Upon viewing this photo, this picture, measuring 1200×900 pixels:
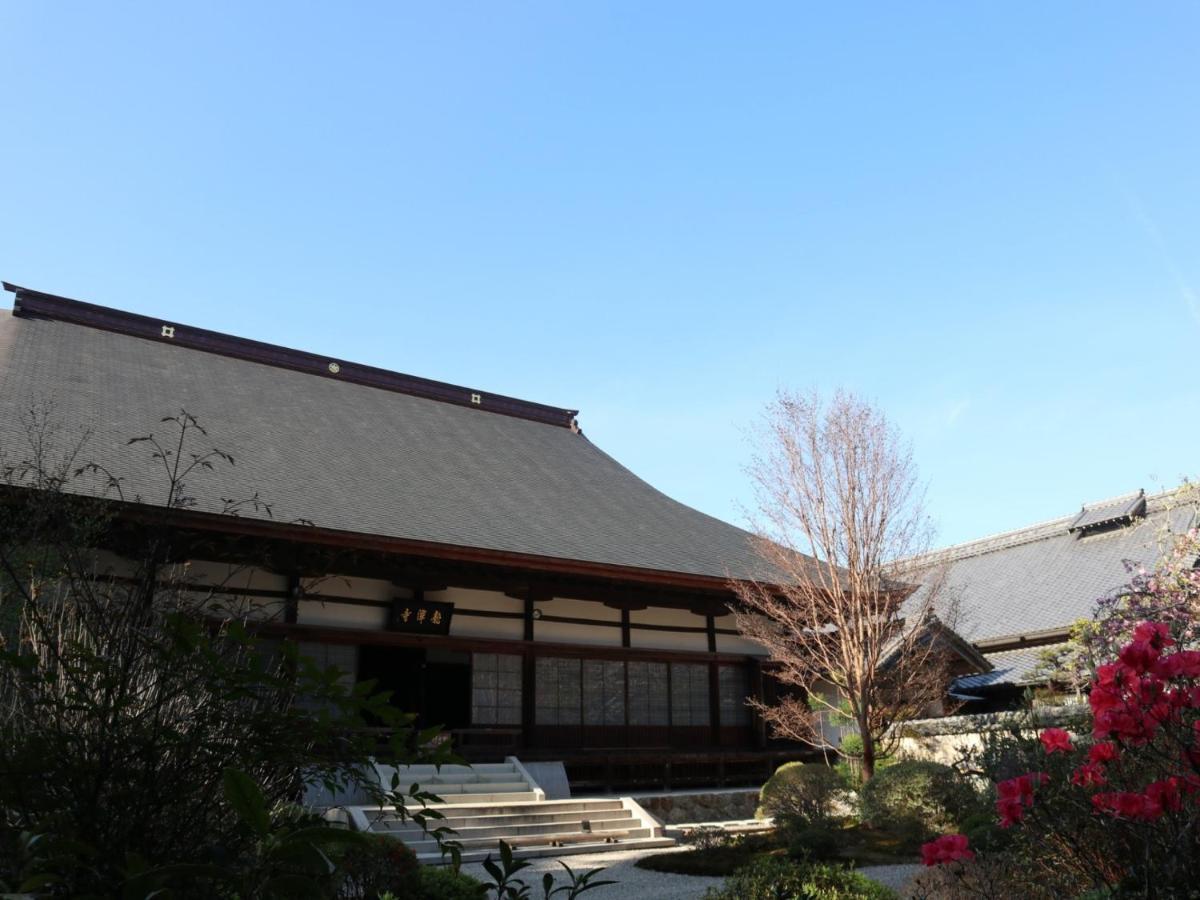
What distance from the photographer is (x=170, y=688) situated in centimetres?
299

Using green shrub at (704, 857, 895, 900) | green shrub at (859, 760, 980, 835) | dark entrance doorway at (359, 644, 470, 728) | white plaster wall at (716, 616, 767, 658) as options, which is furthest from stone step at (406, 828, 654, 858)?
white plaster wall at (716, 616, 767, 658)

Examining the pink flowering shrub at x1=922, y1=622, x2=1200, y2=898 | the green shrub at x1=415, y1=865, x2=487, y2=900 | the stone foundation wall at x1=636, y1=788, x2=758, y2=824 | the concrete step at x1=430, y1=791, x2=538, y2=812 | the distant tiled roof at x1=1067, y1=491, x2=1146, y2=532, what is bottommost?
the stone foundation wall at x1=636, y1=788, x2=758, y2=824

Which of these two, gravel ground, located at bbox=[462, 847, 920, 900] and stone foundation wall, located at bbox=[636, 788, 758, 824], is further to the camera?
stone foundation wall, located at bbox=[636, 788, 758, 824]

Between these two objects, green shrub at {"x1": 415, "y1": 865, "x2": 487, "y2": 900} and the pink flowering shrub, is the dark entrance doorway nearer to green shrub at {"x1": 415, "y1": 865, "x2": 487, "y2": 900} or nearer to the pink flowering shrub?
green shrub at {"x1": 415, "y1": 865, "x2": 487, "y2": 900}

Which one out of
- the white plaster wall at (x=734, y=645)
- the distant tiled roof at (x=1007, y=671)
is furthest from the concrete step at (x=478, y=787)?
the distant tiled roof at (x=1007, y=671)

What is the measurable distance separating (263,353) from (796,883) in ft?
58.9

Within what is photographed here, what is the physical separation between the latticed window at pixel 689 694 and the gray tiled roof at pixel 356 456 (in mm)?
1916

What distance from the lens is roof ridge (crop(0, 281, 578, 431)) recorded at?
1927cm

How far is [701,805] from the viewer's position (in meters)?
15.9

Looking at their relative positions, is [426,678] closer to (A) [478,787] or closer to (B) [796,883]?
(A) [478,787]

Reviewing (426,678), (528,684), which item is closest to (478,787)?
(426,678)

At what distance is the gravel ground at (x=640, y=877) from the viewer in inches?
337

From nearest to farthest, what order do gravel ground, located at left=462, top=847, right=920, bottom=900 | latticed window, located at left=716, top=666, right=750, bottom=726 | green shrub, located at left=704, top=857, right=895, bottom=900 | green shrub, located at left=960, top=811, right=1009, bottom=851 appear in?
green shrub, located at left=704, top=857, right=895, bottom=900 < green shrub, located at left=960, top=811, right=1009, bottom=851 < gravel ground, located at left=462, top=847, right=920, bottom=900 < latticed window, located at left=716, top=666, right=750, bottom=726

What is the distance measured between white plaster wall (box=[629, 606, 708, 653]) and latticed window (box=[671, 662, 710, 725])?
1.21 ft
